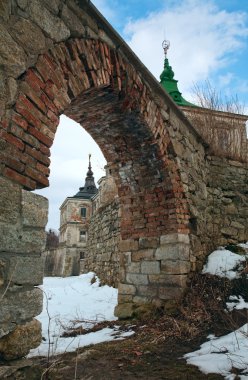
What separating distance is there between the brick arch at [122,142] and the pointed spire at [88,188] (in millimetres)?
28988

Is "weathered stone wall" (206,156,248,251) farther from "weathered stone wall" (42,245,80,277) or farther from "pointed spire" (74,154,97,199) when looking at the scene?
"pointed spire" (74,154,97,199)

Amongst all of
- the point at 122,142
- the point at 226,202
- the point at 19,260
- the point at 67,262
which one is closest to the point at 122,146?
the point at 122,142

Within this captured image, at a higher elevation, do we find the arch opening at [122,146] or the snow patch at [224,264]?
the arch opening at [122,146]

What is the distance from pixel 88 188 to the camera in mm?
36812

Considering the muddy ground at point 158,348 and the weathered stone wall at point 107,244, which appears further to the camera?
the weathered stone wall at point 107,244

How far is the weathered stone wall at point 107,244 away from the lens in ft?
26.6

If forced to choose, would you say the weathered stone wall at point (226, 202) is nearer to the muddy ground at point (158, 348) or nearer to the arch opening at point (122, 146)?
the arch opening at point (122, 146)

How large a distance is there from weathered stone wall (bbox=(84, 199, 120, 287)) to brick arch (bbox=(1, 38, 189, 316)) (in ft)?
7.95

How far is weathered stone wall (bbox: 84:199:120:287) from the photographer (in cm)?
811

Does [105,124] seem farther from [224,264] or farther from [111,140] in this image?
[224,264]

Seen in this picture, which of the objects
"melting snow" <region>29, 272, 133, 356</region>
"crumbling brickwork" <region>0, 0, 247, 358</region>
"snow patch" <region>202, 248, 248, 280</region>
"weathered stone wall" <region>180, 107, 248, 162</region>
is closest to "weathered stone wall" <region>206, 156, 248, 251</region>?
"crumbling brickwork" <region>0, 0, 247, 358</region>

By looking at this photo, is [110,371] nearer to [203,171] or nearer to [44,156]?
[44,156]

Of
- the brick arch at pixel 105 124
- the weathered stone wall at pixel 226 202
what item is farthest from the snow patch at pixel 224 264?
the brick arch at pixel 105 124

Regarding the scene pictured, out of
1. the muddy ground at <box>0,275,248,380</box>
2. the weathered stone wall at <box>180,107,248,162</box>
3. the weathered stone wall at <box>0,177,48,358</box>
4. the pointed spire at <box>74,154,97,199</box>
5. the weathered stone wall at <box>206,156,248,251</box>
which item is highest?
the pointed spire at <box>74,154,97,199</box>
